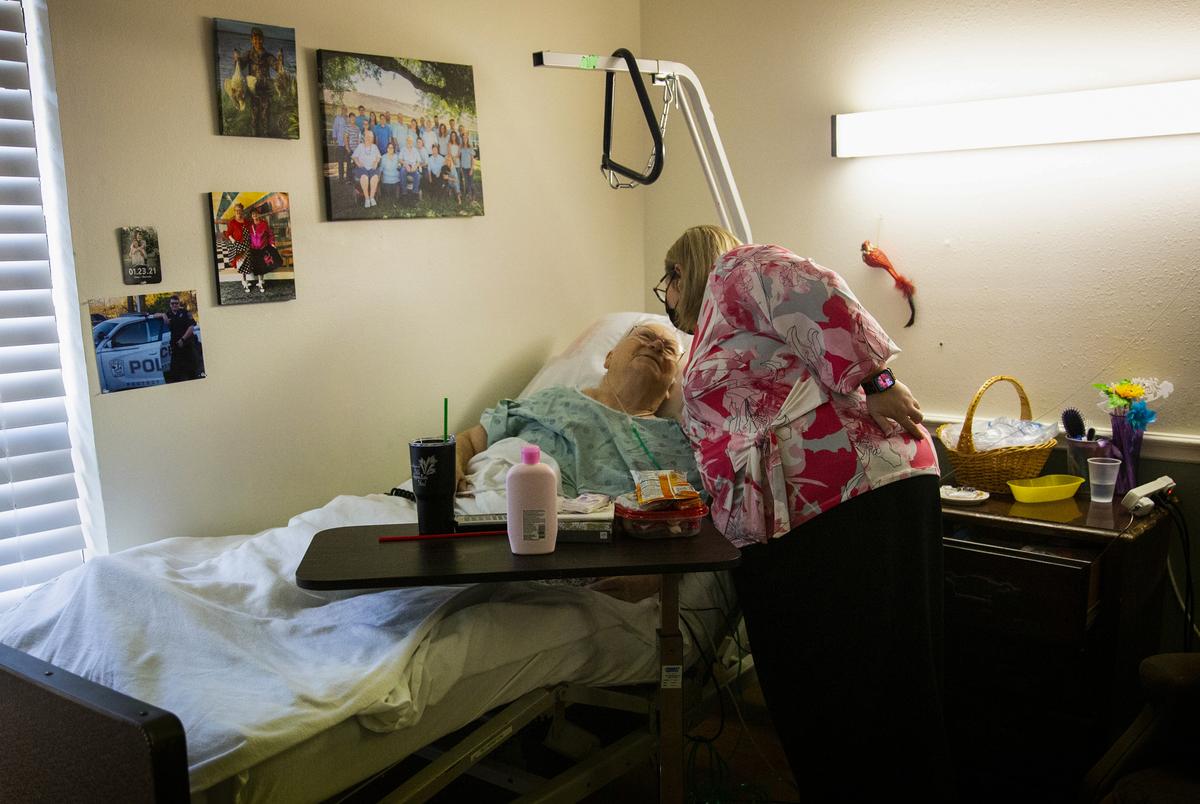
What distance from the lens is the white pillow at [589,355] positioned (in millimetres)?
2758

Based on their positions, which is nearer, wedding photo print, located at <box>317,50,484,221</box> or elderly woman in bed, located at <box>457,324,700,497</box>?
elderly woman in bed, located at <box>457,324,700,497</box>

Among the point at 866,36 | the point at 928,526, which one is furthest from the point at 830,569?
the point at 866,36

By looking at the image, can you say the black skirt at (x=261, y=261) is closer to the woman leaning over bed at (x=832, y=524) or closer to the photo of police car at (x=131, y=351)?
the photo of police car at (x=131, y=351)

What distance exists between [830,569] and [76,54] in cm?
176

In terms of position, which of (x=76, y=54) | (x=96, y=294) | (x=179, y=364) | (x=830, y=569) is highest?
(x=76, y=54)

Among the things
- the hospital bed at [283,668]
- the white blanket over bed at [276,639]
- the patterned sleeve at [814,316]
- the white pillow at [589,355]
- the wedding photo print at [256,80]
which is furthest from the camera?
the white pillow at [589,355]

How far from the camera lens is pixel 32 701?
129 centimetres

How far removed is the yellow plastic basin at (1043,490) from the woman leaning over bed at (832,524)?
1.75ft

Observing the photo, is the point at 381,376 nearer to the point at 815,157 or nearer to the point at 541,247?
the point at 541,247

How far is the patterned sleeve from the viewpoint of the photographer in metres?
1.80

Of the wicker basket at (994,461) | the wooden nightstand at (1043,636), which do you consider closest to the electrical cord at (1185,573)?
the wooden nightstand at (1043,636)

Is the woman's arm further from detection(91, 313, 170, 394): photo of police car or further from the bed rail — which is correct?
the bed rail

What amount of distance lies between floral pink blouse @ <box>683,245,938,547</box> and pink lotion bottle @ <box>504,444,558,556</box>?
45 centimetres

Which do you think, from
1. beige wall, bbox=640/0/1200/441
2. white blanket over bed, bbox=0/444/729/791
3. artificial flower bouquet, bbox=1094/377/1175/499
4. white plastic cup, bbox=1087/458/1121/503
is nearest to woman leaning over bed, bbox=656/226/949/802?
white blanket over bed, bbox=0/444/729/791
